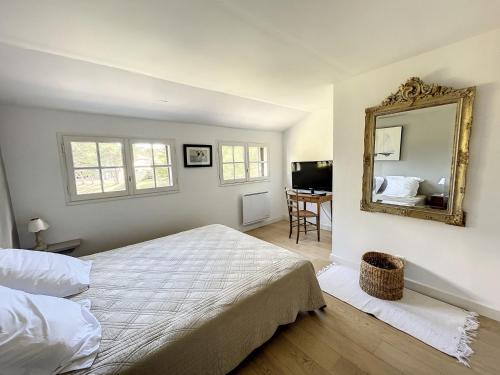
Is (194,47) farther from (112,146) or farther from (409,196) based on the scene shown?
(409,196)

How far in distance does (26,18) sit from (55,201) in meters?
1.84

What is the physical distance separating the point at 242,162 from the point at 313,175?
136 cm

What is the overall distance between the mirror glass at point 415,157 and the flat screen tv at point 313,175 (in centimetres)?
123

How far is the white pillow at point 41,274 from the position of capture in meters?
1.18

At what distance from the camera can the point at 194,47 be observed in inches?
66.7

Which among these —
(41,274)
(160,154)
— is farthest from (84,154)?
(41,274)

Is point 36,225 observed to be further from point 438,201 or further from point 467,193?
point 467,193

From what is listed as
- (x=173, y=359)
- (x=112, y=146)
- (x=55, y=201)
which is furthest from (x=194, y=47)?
(x=55, y=201)

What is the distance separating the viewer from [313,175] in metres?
3.69

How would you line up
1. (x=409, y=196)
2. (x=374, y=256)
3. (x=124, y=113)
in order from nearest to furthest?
1. (x=409, y=196)
2. (x=374, y=256)
3. (x=124, y=113)

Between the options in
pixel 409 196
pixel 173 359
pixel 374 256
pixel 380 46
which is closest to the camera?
pixel 173 359

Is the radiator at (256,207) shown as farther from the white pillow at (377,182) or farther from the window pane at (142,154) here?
the white pillow at (377,182)

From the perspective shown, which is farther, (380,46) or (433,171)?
(433,171)

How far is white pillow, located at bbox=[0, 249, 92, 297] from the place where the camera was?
118 cm
